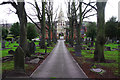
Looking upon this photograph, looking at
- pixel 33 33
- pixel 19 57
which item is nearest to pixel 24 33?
pixel 19 57

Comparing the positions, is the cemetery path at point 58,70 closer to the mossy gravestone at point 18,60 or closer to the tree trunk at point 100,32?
the mossy gravestone at point 18,60

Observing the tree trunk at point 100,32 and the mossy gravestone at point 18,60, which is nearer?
the mossy gravestone at point 18,60

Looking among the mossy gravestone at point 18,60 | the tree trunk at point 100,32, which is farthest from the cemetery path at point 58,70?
the tree trunk at point 100,32

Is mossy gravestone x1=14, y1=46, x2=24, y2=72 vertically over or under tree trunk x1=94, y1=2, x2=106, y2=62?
under

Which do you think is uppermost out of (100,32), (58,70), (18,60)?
(100,32)

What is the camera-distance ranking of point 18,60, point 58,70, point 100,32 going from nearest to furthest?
1. point 18,60
2. point 58,70
3. point 100,32

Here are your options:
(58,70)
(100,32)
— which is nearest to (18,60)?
(58,70)

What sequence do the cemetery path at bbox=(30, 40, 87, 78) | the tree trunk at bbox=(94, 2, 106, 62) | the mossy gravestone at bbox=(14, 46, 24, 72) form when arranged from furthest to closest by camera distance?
the tree trunk at bbox=(94, 2, 106, 62) < the cemetery path at bbox=(30, 40, 87, 78) < the mossy gravestone at bbox=(14, 46, 24, 72)

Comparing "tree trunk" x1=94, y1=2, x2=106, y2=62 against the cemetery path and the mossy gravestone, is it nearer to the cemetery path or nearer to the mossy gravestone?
the cemetery path

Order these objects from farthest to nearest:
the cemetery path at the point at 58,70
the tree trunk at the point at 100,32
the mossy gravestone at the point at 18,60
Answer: the tree trunk at the point at 100,32 → the cemetery path at the point at 58,70 → the mossy gravestone at the point at 18,60

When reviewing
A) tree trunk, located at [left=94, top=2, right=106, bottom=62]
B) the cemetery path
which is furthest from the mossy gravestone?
tree trunk, located at [left=94, top=2, right=106, bottom=62]

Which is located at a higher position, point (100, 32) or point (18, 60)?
point (100, 32)

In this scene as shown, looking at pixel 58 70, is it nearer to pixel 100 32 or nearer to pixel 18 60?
pixel 18 60

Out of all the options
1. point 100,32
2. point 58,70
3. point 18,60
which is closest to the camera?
point 18,60
